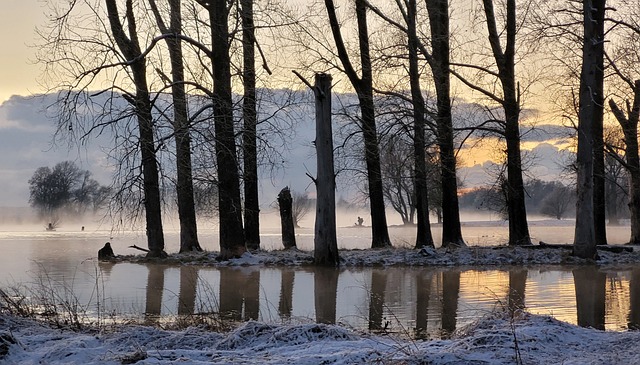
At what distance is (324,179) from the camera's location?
59.2 ft

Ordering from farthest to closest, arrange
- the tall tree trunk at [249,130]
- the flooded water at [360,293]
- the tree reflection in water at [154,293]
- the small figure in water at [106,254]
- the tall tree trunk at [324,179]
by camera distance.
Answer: the small figure in water at [106,254] → the tall tree trunk at [249,130] → the tall tree trunk at [324,179] → the tree reflection in water at [154,293] → the flooded water at [360,293]

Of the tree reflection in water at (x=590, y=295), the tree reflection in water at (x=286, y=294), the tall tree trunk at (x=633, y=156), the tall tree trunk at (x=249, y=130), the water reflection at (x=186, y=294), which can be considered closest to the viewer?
the tree reflection in water at (x=590, y=295)

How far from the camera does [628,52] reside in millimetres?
25141

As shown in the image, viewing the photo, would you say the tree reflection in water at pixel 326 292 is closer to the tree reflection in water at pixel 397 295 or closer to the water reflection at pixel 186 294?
the tree reflection in water at pixel 397 295

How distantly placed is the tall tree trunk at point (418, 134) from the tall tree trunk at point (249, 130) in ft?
16.0

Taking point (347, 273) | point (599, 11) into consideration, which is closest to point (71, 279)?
point (347, 273)

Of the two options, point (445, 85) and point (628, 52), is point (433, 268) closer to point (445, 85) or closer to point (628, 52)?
point (445, 85)

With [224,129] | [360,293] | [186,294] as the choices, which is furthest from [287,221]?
[360,293]

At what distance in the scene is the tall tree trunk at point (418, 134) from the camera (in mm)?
21109

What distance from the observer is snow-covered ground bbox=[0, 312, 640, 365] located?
580 centimetres

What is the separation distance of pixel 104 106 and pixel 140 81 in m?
2.44

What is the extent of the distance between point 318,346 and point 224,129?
1280 centimetres

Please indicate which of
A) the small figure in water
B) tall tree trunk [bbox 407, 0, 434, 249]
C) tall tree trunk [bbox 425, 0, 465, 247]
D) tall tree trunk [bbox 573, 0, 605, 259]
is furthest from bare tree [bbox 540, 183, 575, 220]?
the small figure in water

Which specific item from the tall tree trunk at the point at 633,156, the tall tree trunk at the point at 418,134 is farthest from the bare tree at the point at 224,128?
the tall tree trunk at the point at 633,156
